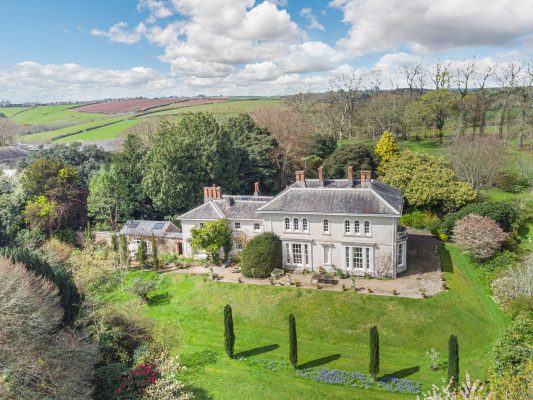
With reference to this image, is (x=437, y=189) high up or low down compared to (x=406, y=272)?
up

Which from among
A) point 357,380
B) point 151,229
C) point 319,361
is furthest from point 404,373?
point 151,229

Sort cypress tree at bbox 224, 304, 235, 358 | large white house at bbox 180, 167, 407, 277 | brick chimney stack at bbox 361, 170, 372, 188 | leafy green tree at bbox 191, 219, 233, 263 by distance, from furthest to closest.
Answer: leafy green tree at bbox 191, 219, 233, 263, brick chimney stack at bbox 361, 170, 372, 188, large white house at bbox 180, 167, 407, 277, cypress tree at bbox 224, 304, 235, 358

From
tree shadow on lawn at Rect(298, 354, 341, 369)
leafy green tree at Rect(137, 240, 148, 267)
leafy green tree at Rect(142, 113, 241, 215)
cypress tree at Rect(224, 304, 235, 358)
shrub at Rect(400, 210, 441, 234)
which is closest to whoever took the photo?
tree shadow on lawn at Rect(298, 354, 341, 369)

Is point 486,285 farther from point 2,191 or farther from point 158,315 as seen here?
point 2,191

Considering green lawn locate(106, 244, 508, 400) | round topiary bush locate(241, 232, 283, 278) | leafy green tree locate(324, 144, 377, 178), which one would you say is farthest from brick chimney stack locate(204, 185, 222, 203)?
leafy green tree locate(324, 144, 377, 178)

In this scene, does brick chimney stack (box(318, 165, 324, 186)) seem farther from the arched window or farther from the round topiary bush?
the round topiary bush

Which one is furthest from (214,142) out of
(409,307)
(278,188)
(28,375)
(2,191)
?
(28,375)
